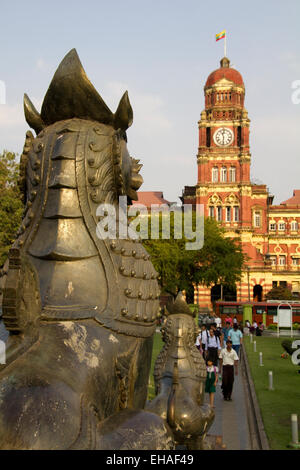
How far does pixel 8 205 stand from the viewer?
17.5m

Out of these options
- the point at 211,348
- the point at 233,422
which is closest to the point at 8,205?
the point at 211,348

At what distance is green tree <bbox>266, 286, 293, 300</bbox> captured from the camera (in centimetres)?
4627

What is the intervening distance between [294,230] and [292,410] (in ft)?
158

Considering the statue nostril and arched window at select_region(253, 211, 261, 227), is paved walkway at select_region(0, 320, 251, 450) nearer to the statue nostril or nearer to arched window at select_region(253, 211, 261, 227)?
the statue nostril

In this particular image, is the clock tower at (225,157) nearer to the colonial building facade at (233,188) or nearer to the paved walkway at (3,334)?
the colonial building facade at (233,188)

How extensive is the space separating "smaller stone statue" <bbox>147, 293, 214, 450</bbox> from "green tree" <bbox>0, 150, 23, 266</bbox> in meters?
12.5

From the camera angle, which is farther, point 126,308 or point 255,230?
point 255,230

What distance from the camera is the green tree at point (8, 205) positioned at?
57.3ft

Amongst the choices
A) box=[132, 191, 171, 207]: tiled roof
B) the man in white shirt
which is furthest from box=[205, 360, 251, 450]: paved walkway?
box=[132, 191, 171, 207]: tiled roof

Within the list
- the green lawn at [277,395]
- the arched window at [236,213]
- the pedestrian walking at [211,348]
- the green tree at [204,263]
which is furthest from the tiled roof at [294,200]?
the pedestrian walking at [211,348]

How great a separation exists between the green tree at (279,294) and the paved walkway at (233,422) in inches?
1396
